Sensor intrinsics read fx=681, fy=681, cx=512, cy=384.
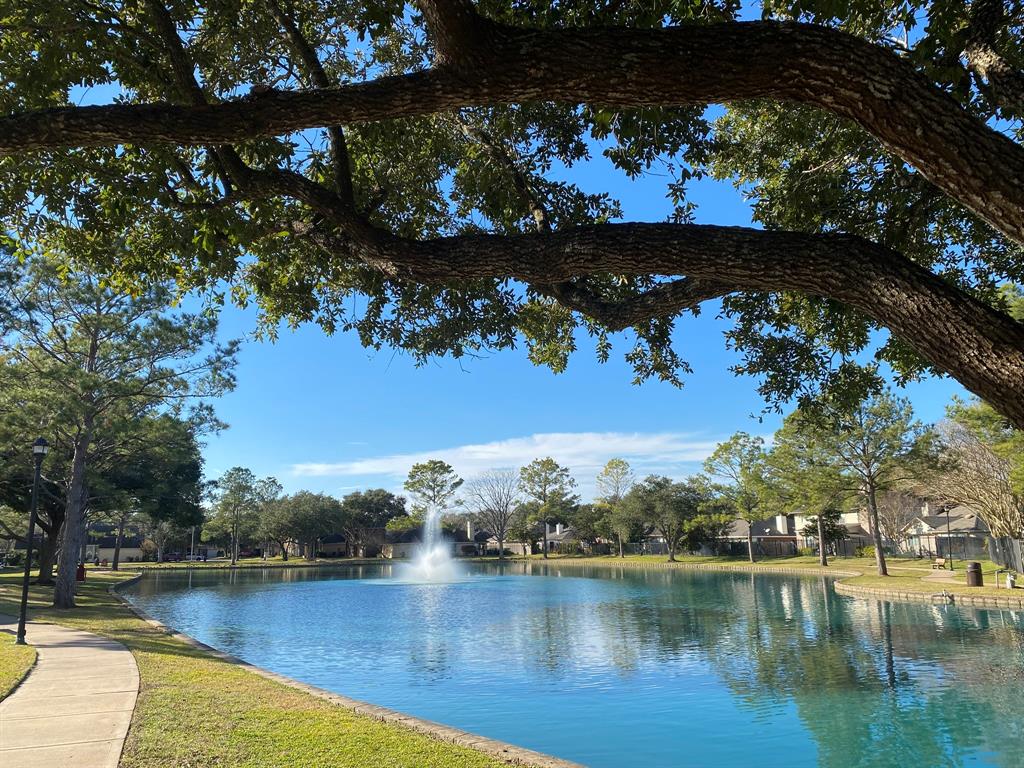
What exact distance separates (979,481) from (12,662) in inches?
1514

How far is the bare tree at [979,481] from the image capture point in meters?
32.3

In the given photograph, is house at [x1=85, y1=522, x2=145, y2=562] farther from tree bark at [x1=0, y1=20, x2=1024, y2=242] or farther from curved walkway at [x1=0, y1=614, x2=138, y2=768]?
tree bark at [x1=0, y1=20, x2=1024, y2=242]

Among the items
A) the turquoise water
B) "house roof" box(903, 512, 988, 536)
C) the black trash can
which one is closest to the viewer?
the turquoise water

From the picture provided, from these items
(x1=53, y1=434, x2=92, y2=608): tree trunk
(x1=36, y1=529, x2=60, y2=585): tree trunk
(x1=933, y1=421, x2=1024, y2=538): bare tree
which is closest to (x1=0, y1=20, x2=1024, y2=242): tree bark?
(x1=53, y1=434, x2=92, y2=608): tree trunk

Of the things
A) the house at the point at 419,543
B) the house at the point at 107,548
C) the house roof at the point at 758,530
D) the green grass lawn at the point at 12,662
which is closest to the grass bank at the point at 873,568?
the house roof at the point at 758,530

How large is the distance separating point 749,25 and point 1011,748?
10065mm

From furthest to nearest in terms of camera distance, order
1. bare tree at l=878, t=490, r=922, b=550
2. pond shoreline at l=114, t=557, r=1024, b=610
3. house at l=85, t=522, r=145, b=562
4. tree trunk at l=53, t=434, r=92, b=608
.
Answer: house at l=85, t=522, r=145, b=562, bare tree at l=878, t=490, r=922, b=550, pond shoreline at l=114, t=557, r=1024, b=610, tree trunk at l=53, t=434, r=92, b=608

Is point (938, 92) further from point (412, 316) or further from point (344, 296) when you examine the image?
point (344, 296)

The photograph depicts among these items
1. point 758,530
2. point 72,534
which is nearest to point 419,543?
point 758,530

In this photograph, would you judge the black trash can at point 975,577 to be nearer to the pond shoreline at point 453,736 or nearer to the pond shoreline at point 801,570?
the pond shoreline at point 801,570

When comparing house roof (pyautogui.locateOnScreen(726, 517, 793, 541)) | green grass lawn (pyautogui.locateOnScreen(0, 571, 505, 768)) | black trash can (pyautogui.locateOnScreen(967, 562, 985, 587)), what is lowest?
black trash can (pyautogui.locateOnScreen(967, 562, 985, 587))

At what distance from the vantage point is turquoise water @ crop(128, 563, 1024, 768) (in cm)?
952

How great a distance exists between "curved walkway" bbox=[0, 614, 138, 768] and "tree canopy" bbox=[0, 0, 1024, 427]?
4.49m

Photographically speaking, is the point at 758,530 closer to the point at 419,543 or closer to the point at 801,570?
the point at 801,570
